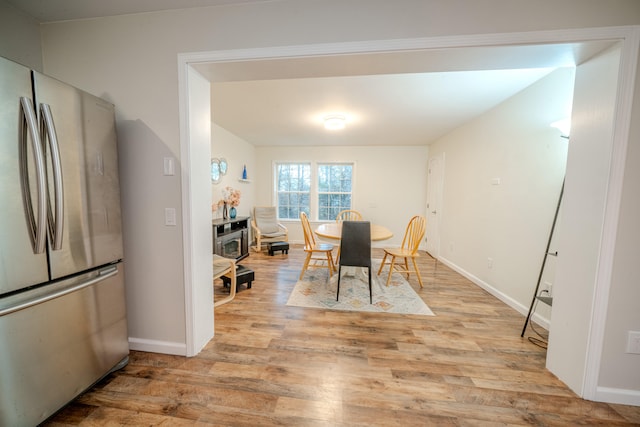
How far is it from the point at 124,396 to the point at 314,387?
114 cm

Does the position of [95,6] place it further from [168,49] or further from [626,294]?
[626,294]

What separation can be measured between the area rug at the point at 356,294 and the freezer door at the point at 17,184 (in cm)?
195

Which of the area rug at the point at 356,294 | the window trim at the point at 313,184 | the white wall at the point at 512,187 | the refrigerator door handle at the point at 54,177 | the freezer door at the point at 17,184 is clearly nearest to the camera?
the freezer door at the point at 17,184

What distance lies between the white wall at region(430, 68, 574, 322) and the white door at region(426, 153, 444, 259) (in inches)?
26.6

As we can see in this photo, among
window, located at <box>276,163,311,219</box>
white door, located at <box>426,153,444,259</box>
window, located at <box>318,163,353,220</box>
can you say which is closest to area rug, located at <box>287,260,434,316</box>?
white door, located at <box>426,153,444,259</box>

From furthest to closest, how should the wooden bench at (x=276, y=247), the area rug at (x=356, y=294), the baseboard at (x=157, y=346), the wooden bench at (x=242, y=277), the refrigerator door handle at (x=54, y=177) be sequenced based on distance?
the wooden bench at (x=276, y=247), the wooden bench at (x=242, y=277), the area rug at (x=356, y=294), the baseboard at (x=157, y=346), the refrigerator door handle at (x=54, y=177)

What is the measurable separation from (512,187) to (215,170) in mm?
4283

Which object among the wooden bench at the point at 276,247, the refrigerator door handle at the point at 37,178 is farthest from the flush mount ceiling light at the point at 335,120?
the refrigerator door handle at the point at 37,178

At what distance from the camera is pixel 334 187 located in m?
5.58

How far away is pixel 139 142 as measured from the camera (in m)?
1.58

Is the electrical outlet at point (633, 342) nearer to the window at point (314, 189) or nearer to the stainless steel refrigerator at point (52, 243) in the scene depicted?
the stainless steel refrigerator at point (52, 243)

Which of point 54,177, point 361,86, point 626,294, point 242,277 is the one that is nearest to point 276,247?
point 242,277

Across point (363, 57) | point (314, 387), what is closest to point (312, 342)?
point (314, 387)

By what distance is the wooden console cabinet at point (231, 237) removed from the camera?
3.46 meters
